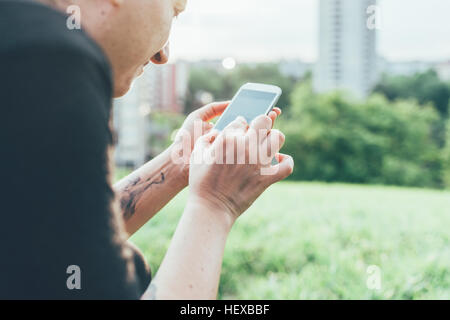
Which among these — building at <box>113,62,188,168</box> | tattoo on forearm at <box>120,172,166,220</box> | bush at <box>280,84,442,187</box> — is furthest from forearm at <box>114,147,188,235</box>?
building at <box>113,62,188,168</box>

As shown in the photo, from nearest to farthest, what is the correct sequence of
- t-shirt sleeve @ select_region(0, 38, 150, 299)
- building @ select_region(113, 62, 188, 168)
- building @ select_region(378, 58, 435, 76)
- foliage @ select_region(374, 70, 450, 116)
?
t-shirt sleeve @ select_region(0, 38, 150, 299) → building @ select_region(113, 62, 188, 168) → foliage @ select_region(374, 70, 450, 116) → building @ select_region(378, 58, 435, 76)

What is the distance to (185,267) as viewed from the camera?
0.92 m

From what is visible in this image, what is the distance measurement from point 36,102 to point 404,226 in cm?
400

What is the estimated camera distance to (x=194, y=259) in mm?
935

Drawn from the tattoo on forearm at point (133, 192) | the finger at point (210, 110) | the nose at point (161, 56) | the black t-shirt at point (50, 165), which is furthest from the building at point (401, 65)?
the black t-shirt at point (50, 165)

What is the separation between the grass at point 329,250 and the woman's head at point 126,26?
7.14ft

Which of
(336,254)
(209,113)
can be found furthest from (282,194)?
(209,113)

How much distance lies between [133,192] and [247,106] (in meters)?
0.47

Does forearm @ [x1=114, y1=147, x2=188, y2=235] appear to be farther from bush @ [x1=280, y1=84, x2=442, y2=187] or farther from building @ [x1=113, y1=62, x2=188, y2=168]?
building @ [x1=113, y1=62, x2=188, y2=168]

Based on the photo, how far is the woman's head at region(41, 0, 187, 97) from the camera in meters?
1.00

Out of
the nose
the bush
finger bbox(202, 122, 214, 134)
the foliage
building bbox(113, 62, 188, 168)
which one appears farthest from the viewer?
the foliage

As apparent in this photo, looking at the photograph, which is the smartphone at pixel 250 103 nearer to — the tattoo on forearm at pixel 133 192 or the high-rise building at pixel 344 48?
the tattoo on forearm at pixel 133 192

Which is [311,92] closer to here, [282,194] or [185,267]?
[282,194]

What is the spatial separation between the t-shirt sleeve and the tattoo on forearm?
665 millimetres
